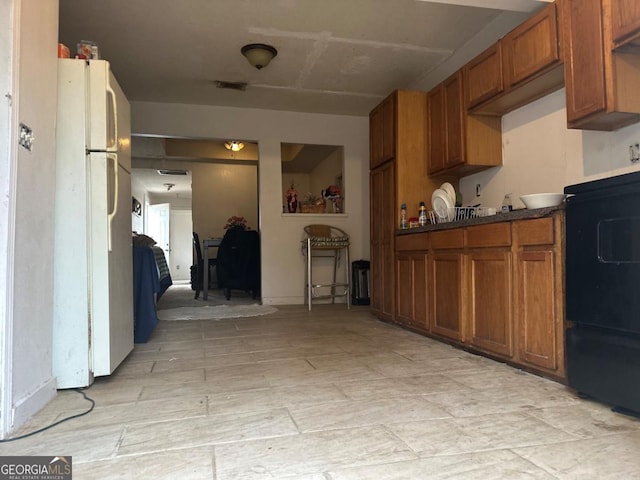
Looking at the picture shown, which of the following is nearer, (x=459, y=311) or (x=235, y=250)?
(x=459, y=311)

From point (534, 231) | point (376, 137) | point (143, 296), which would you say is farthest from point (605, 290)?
point (143, 296)

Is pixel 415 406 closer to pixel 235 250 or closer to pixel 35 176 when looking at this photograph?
pixel 35 176

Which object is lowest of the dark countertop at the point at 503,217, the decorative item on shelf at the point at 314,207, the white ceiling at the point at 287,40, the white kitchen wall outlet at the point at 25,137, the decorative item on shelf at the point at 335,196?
the dark countertop at the point at 503,217

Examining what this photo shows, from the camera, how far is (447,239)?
9.75ft

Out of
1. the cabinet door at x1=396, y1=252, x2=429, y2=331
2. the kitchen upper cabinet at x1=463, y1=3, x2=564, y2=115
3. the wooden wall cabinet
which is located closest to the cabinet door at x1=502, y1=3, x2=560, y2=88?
the kitchen upper cabinet at x1=463, y1=3, x2=564, y2=115

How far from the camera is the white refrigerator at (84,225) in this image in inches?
80.5

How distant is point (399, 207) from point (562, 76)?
162 cm

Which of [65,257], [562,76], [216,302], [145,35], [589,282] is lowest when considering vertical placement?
[216,302]

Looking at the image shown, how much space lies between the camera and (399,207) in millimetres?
3752

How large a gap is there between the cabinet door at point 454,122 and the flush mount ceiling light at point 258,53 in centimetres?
153

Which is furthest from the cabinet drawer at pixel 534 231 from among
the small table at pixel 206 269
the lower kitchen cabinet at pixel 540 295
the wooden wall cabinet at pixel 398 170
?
the small table at pixel 206 269

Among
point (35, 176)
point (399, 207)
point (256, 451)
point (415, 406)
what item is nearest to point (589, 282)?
point (415, 406)

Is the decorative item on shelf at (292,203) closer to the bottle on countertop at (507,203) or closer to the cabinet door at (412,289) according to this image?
the cabinet door at (412,289)

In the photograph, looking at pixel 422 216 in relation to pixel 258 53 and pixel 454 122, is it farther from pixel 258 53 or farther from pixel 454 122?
A: pixel 258 53
